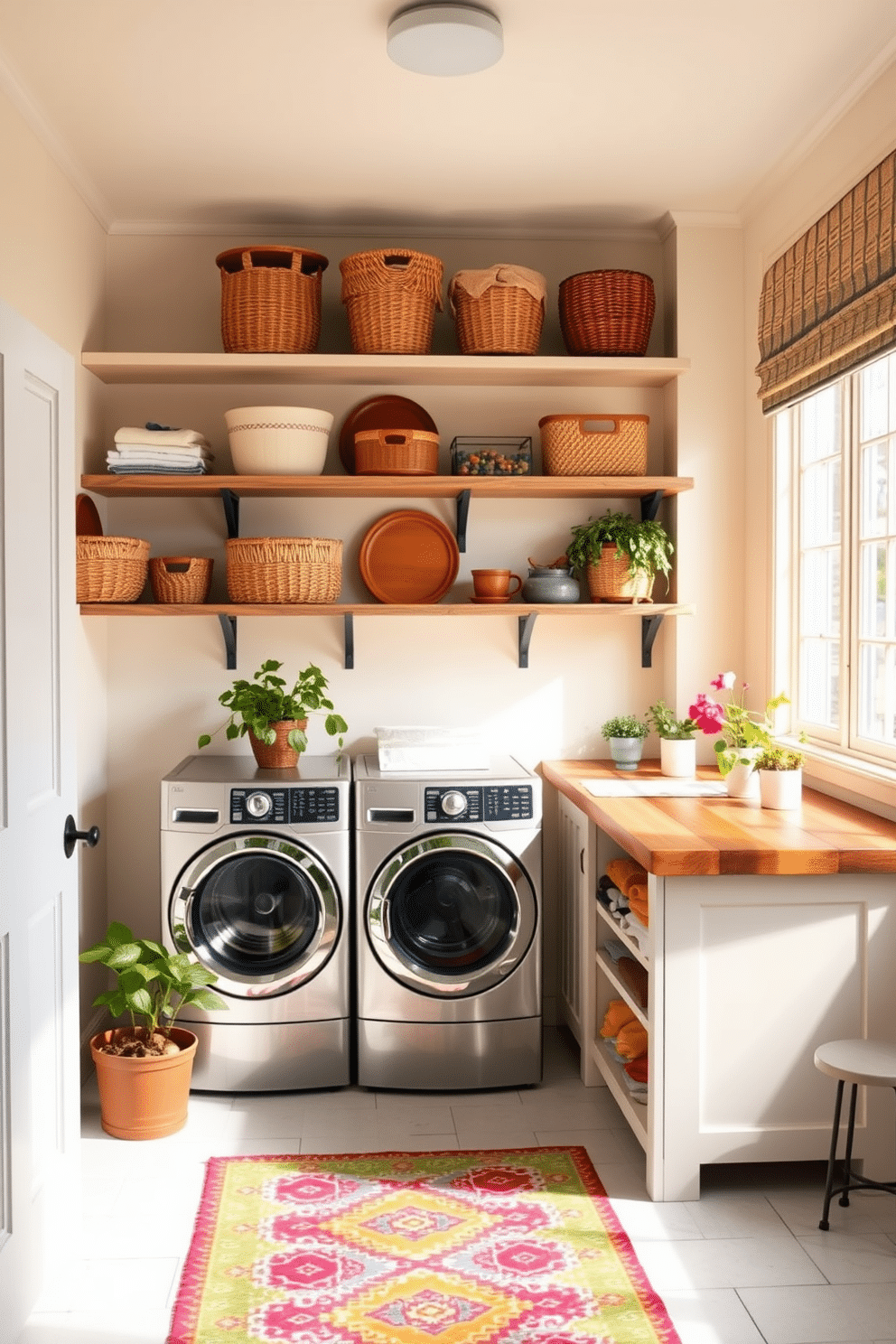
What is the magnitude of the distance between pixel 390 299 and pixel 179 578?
104 cm

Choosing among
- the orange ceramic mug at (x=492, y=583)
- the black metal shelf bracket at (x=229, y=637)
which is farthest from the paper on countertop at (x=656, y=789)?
the black metal shelf bracket at (x=229, y=637)

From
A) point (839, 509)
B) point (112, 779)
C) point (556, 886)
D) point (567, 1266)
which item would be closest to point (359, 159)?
point (839, 509)

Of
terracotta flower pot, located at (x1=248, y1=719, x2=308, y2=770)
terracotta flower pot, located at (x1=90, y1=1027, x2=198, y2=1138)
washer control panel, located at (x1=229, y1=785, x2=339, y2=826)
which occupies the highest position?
terracotta flower pot, located at (x1=248, y1=719, x2=308, y2=770)

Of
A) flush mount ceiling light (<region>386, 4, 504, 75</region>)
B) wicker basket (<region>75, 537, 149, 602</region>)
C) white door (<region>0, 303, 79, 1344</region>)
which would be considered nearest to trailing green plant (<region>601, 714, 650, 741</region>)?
wicker basket (<region>75, 537, 149, 602</region>)

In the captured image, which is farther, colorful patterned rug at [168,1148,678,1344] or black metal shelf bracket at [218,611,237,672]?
black metal shelf bracket at [218,611,237,672]

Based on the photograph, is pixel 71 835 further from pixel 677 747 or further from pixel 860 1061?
pixel 677 747

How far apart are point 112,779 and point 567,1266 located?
7.03 ft

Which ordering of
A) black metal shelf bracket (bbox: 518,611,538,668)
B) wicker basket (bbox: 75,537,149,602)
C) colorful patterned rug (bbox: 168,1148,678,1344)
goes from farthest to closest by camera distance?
black metal shelf bracket (bbox: 518,611,538,668) → wicker basket (bbox: 75,537,149,602) → colorful patterned rug (bbox: 168,1148,678,1344)

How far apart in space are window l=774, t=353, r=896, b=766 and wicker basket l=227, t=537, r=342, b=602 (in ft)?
4.48

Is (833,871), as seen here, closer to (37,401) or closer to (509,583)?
(509,583)

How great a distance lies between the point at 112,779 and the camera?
153 inches

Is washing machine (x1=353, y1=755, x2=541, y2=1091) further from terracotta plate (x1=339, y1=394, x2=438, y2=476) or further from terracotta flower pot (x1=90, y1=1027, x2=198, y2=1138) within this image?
terracotta plate (x1=339, y1=394, x2=438, y2=476)

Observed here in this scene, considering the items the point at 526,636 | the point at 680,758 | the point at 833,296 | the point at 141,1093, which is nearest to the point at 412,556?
the point at 526,636

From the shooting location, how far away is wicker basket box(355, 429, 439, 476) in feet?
11.8
